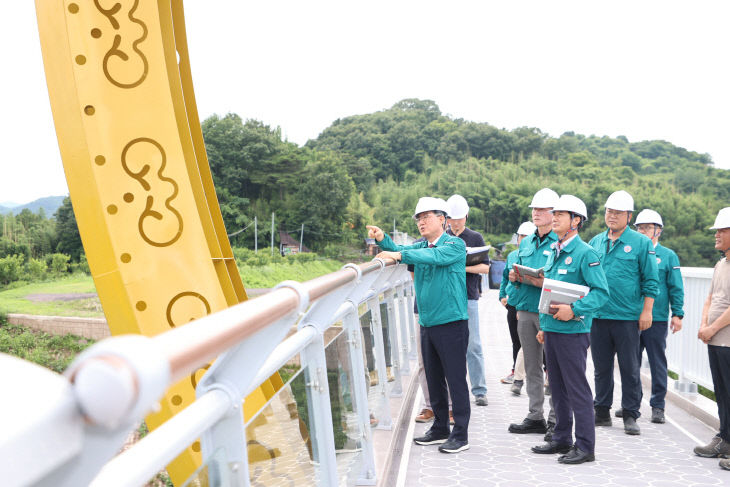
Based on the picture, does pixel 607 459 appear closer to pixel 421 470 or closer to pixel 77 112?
pixel 421 470

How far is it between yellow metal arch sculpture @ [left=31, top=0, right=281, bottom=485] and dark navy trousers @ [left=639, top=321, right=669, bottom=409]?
4133mm

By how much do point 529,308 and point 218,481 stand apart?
4.75 metres

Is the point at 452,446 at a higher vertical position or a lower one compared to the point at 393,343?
lower

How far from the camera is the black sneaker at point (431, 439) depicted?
17.6 ft

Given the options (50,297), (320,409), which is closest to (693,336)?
(320,409)

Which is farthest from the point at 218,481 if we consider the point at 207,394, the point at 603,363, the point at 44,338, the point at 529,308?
the point at 44,338

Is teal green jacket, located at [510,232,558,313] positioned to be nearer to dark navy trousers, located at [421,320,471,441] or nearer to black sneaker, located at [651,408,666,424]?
dark navy trousers, located at [421,320,471,441]

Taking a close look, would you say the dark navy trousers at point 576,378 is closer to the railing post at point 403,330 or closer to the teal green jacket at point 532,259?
the teal green jacket at point 532,259

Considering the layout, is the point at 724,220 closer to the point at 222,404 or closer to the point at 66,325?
the point at 222,404

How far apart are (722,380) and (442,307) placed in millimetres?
2002

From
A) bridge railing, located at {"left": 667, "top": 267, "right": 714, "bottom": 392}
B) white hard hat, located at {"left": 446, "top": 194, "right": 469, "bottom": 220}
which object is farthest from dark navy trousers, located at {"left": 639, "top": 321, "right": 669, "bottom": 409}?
white hard hat, located at {"left": 446, "top": 194, "right": 469, "bottom": 220}

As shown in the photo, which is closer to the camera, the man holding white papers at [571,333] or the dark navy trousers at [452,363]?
the man holding white papers at [571,333]

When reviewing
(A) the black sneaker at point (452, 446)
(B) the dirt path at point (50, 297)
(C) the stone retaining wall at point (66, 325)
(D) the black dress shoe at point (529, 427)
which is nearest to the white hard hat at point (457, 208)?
(D) the black dress shoe at point (529, 427)

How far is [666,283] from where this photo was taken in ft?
21.0
